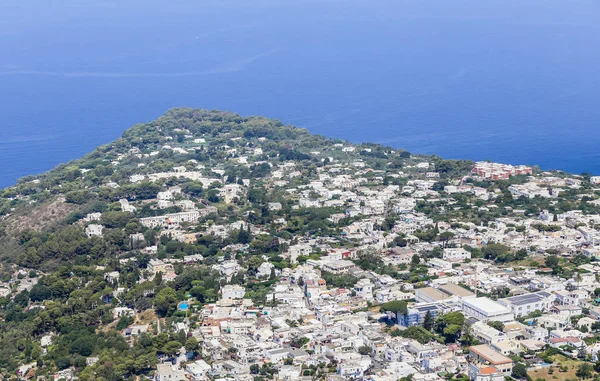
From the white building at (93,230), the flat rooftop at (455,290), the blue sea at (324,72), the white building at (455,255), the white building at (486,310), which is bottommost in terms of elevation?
the white building at (486,310)

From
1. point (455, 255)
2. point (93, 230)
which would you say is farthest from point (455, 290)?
point (93, 230)

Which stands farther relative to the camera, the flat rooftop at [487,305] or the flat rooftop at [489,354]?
the flat rooftop at [487,305]

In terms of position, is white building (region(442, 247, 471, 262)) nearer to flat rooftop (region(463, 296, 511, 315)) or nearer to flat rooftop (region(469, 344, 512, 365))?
flat rooftop (region(463, 296, 511, 315))

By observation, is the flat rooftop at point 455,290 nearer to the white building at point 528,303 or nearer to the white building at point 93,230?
the white building at point 528,303

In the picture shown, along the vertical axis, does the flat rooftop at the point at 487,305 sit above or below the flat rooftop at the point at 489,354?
above

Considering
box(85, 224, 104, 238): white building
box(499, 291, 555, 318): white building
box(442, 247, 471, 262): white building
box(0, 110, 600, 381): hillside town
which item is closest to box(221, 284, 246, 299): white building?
box(0, 110, 600, 381): hillside town

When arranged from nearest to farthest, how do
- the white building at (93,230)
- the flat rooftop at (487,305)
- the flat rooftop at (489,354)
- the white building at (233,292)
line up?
the flat rooftop at (489,354)
the flat rooftop at (487,305)
the white building at (233,292)
the white building at (93,230)

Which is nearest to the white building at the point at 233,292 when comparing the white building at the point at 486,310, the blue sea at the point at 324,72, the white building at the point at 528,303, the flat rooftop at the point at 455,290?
the flat rooftop at the point at 455,290
